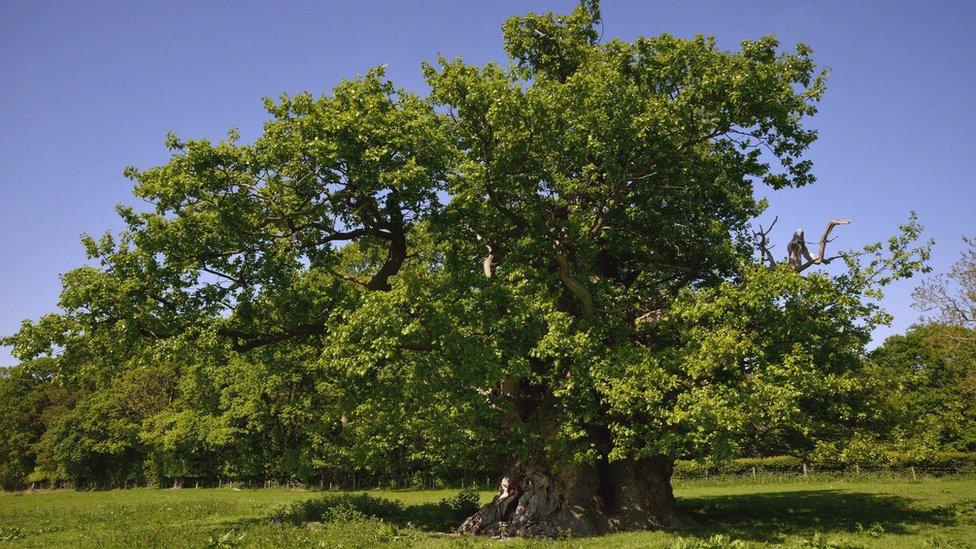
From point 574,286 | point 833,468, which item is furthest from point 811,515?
point 833,468

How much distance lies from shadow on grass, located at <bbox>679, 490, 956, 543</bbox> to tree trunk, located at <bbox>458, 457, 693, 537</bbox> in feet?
6.45

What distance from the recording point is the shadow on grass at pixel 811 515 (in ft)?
64.1

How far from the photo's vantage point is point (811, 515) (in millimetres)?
24031

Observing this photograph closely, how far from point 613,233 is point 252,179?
12.8m

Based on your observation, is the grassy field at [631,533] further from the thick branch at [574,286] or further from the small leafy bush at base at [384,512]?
the thick branch at [574,286]

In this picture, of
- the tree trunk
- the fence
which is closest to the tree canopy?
the tree trunk

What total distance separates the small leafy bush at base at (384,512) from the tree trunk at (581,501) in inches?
96.7

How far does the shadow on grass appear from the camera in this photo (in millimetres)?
19531

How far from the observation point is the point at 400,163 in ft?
64.4

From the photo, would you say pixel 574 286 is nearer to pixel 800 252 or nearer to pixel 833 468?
pixel 800 252

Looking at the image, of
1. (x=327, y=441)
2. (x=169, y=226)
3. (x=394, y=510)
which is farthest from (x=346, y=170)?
(x=327, y=441)

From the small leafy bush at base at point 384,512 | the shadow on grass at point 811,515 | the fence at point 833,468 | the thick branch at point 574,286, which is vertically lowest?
the fence at point 833,468

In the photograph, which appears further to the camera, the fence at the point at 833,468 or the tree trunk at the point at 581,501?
the fence at the point at 833,468

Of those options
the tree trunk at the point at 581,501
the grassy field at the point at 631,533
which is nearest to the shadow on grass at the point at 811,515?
the grassy field at the point at 631,533
